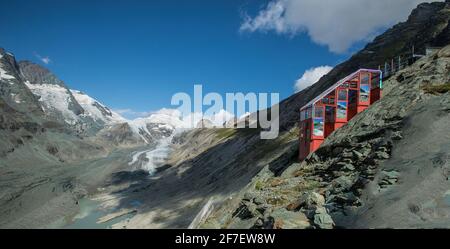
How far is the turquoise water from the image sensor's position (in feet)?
216

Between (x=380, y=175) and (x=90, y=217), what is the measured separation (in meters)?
72.2

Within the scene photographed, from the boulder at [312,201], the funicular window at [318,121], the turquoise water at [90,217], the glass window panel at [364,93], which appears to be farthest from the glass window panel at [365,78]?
the turquoise water at [90,217]

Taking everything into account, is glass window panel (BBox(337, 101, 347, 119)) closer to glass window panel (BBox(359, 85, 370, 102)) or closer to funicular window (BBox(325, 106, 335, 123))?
funicular window (BBox(325, 106, 335, 123))

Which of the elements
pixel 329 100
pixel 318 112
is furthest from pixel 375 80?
pixel 318 112

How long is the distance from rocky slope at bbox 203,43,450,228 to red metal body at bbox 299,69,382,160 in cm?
266

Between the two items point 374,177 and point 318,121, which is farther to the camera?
point 318,121

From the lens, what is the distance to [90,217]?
74062 millimetres

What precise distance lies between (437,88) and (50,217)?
248 feet

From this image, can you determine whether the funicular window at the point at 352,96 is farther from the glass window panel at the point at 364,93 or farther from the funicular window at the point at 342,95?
the funicular window at the point at 342,95

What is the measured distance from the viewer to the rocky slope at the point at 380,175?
12.8 metres

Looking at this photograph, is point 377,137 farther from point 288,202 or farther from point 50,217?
point 50,217

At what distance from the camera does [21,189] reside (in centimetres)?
9119

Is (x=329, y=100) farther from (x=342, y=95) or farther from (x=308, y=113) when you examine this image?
(x=308, y=113)
